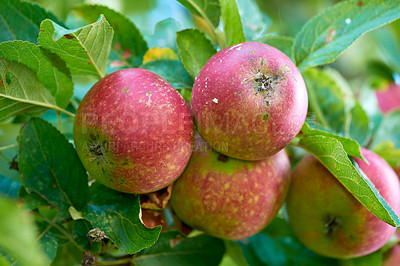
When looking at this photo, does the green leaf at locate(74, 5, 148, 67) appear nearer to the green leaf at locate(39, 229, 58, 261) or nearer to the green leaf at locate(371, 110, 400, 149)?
the green leaf at locate(39, 229, 58, 261)

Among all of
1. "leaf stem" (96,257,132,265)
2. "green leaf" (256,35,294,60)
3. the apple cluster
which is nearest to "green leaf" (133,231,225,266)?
"leaf stem" (96,257,132,265)

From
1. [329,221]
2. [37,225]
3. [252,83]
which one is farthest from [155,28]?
[329,221]

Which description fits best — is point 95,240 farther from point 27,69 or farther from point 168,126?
point 27,69

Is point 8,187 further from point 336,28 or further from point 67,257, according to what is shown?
point 336,28

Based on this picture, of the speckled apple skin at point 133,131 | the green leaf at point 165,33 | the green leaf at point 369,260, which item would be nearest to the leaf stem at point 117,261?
the speckled apple skin at point 133,131

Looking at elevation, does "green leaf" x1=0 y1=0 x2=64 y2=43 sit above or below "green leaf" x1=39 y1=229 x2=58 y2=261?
above

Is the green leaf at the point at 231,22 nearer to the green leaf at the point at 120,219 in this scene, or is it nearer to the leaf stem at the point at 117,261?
the green leaf at the point at 120,219

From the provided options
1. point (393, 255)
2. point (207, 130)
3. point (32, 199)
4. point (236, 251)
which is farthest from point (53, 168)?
point (393, 255)
